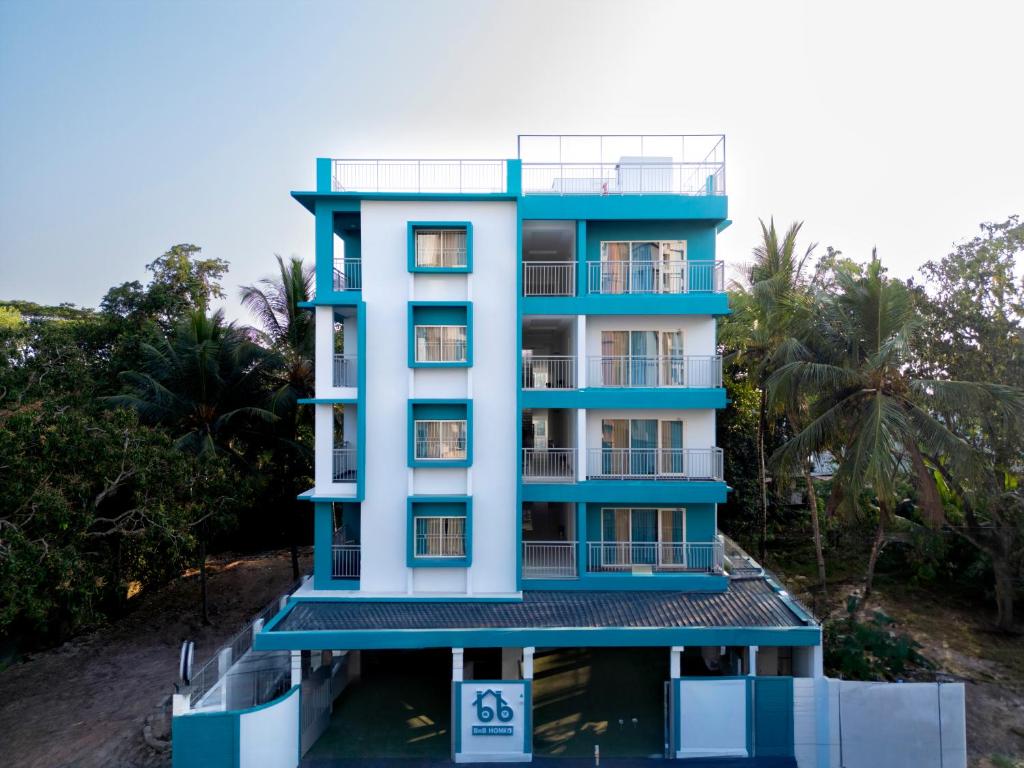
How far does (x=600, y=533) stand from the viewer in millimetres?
14977

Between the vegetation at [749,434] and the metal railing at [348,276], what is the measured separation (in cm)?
640

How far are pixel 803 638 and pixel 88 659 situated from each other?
703 inches

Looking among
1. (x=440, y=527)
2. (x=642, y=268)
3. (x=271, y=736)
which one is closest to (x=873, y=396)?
(x=642, y=268)

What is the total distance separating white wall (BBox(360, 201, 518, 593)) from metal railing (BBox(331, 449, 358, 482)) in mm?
937

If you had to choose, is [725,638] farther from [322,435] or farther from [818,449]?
[322,435]

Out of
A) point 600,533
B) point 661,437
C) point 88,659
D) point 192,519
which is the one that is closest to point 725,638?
point 600,533

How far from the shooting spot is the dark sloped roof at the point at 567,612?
12438mm

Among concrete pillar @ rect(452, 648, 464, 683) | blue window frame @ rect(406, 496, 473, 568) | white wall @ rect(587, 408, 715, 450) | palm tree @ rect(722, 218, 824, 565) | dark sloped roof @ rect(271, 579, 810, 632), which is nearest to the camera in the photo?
concrete pillar @ rect(452, 648, 464, 683)

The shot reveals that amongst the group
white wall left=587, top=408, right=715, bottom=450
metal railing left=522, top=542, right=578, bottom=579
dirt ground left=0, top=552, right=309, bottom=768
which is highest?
white wall left=587, top=408, right=715, bottom=450

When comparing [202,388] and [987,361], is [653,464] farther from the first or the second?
[202,388]

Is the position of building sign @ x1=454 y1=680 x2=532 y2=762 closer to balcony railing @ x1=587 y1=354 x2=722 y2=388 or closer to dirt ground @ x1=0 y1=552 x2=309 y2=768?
dirt ground @ x1=0 y1=552 x2=309 y2=768

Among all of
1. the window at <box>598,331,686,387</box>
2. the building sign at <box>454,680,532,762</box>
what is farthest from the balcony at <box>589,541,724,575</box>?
the window at <box>598,331,686,387</box>

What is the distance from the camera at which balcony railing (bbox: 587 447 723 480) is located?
48.9 ft

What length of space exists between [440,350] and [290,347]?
9.49 meters
